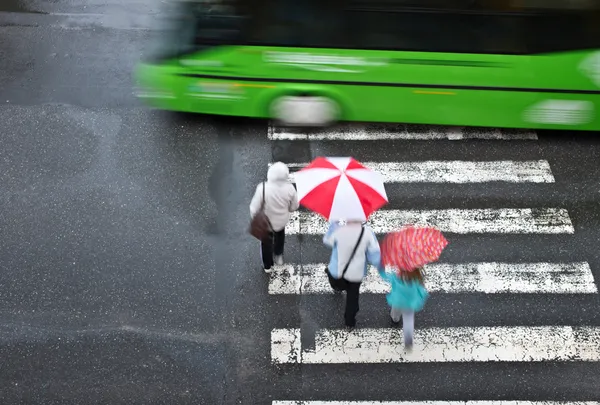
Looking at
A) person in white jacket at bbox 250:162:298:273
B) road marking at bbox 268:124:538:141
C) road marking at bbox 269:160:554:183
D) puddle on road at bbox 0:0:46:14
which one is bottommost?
person in white jacket at bbox 250:162:298:273

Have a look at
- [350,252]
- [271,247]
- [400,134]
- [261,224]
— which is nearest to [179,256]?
[271,247]

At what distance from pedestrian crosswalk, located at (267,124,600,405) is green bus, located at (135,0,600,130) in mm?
449

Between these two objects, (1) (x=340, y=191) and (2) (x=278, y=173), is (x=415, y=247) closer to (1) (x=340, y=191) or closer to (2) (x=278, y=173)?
(1) (x=340, y=191)

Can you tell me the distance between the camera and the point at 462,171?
9.20m

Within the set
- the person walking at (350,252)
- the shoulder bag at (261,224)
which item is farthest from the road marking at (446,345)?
the shoulder bag at (261,224)

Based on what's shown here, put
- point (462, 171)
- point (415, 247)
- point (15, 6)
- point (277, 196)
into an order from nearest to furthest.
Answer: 1. point (415, 247)
2. point (277, 196)
3. point (462, 171)
4. point (15, 6)

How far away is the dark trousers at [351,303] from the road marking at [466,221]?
54.8 inches

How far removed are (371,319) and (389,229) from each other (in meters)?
1.34

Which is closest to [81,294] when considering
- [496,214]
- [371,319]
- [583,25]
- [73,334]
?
[73,334]

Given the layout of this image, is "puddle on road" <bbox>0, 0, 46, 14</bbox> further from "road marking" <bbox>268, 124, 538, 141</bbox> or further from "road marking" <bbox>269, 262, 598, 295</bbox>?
"road marking" <bbox>269, 262, 598, 295</bbox>

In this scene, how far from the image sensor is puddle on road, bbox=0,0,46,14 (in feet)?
39.8

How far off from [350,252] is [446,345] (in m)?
1.76

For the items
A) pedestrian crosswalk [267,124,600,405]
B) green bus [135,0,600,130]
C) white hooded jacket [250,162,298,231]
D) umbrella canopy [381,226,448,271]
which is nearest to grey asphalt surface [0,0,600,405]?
pedestrian crosswalk [267,124,600,405]

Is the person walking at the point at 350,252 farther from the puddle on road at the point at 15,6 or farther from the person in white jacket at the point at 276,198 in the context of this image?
the puddle on road at the point at 15,6
